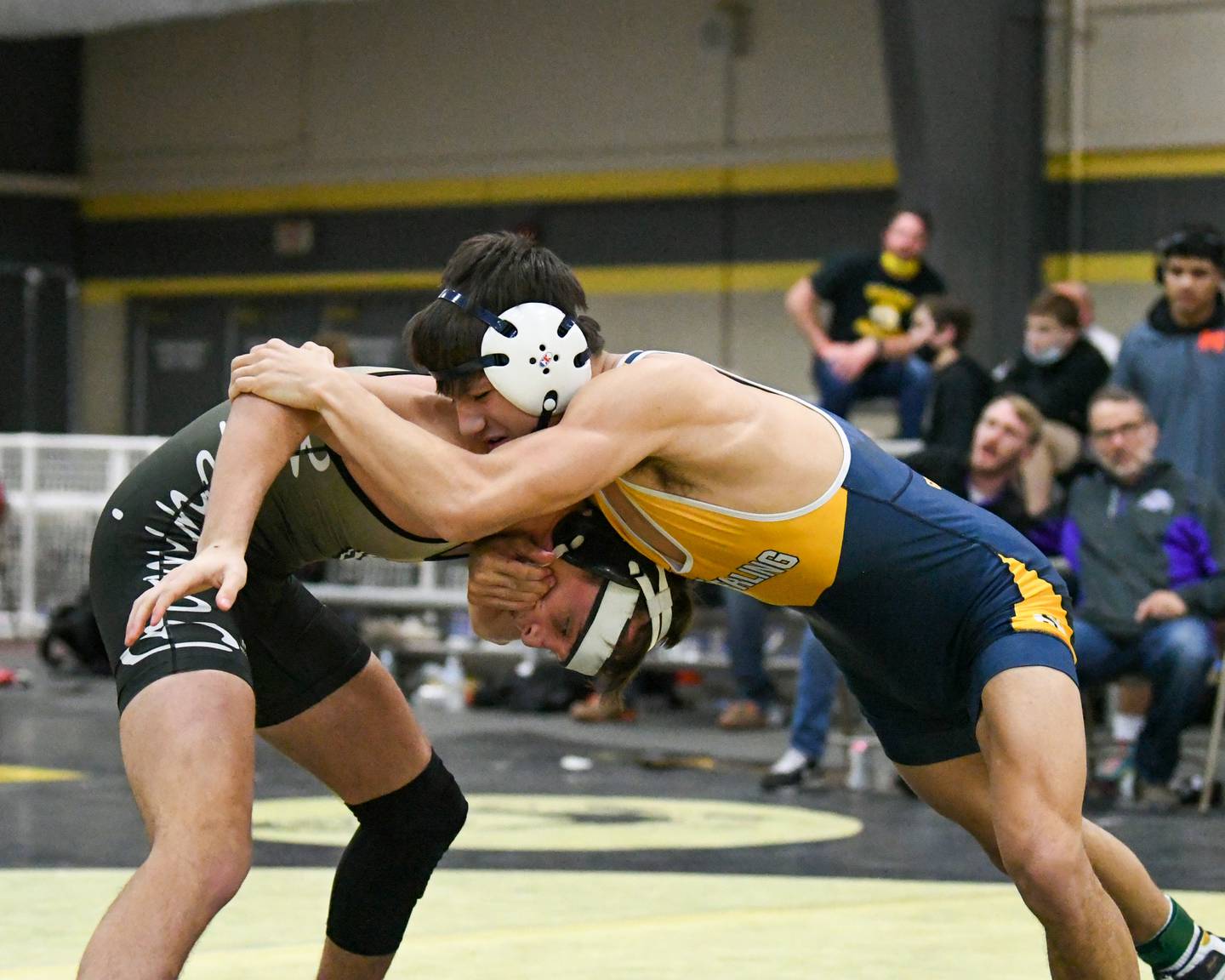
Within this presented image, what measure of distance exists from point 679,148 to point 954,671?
1238 cm

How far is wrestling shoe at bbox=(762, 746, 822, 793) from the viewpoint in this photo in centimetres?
729

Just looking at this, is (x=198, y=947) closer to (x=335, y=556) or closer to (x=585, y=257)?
(x=335, y=556)

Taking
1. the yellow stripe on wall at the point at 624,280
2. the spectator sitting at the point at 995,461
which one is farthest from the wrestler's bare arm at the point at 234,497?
the yellow stripe on wall at the point at 624,280

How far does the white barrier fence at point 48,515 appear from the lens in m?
12.1

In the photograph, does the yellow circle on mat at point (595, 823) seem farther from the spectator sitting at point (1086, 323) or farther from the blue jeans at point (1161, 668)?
the spectator sitting at point (1086, 323)

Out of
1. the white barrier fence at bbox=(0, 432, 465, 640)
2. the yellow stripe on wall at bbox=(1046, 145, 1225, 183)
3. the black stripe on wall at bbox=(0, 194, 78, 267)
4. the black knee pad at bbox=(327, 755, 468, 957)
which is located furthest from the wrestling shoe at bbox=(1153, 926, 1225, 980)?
the black stripe on wall at bbox=(0, 194, 78, 267)

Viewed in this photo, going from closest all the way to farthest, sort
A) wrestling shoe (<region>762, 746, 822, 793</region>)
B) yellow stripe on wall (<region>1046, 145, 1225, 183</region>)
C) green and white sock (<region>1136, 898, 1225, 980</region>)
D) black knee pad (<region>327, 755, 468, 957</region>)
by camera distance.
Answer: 1. black knee pad (<region>327, 755, 468, 957</region>)
2. green and white sock (<region>1136, 898, 1225, 980</region>)
3. wrestling shoe (<region>762, 746, 822, 793</region>)
4. yellow stripe on wall (<region>1046, 145, 1225, 183</region>)

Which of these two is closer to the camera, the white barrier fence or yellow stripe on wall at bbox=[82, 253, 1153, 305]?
the white barrier fence

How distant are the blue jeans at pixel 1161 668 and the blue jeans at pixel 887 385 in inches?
97.6

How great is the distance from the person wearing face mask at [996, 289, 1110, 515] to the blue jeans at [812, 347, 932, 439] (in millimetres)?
1183

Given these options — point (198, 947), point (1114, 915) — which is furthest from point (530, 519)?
point (198, 947)

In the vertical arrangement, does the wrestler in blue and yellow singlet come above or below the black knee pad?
above

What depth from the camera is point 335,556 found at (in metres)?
3.68

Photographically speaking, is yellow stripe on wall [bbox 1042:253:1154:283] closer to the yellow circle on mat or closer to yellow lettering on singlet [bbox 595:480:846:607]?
the yellow circle on mat
